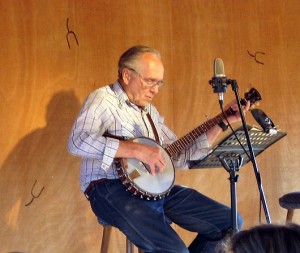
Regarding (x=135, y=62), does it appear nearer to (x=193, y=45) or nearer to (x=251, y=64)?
(x=193, y=45)

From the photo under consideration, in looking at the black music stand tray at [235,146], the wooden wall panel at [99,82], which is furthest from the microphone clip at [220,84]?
the wooden wall panel at [99,82]

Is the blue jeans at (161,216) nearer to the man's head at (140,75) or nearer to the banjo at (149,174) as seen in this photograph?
the banjo at (149,174)

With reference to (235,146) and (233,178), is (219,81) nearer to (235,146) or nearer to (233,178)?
(235,146)

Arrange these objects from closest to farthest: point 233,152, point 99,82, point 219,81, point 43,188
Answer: point 219,81 → point 233,152 → point 43,188 → point 99,82

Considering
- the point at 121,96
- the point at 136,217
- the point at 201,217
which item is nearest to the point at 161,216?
the point at 136,217

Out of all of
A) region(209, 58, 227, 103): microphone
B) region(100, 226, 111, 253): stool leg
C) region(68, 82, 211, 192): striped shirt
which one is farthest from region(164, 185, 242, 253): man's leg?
region(209, 58, 227, 103): microphone

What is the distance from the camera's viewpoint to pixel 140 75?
8.50 ft

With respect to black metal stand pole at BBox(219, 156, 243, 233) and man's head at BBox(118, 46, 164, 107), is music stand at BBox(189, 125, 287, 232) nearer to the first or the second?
black metal stand pole at BBox(219, 156, 243, 233)

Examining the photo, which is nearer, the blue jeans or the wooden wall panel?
the blue jeans

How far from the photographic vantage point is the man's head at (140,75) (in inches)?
102

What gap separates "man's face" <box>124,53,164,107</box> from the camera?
2.59m

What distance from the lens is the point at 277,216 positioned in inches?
149

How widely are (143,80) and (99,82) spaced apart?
23.6 inches

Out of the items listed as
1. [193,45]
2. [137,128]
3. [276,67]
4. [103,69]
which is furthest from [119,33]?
[276,67]
